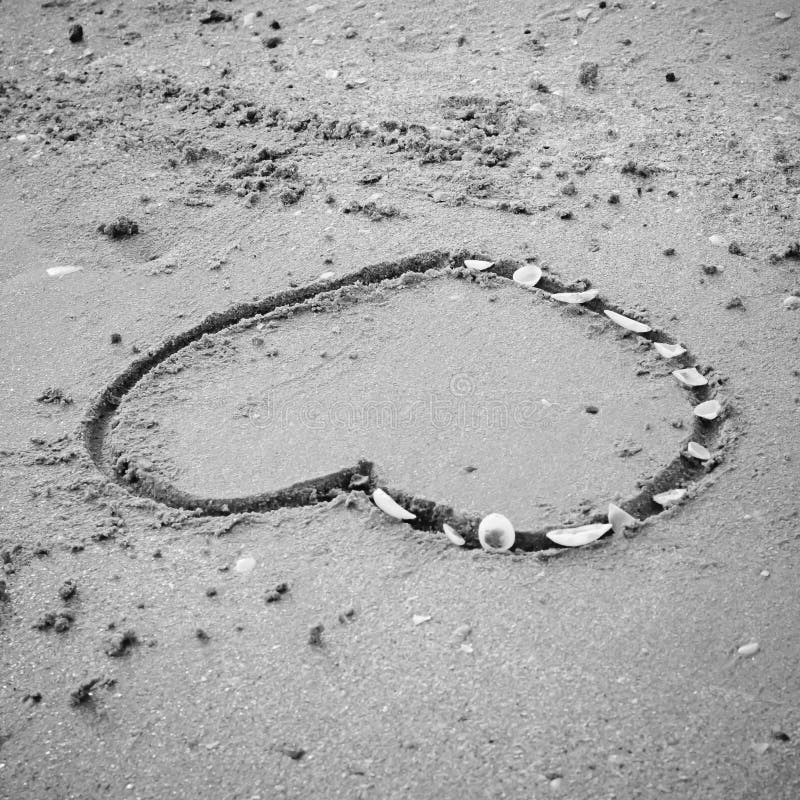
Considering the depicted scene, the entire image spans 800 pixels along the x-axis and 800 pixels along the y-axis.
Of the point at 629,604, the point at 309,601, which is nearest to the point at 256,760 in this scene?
the point at 309,601

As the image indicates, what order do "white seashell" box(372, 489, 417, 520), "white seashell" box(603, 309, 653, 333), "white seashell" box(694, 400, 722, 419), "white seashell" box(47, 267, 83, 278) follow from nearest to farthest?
"white seashell" box(372, 489, 417, 520)
"white seashell" box(694, 400, 722, 419)
"white seashell" box(603, 309, 653, 333)
"white seashell" box(47, 267, 83, 278)

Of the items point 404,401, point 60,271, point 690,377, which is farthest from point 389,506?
point 60,271

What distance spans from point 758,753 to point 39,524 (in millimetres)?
1711

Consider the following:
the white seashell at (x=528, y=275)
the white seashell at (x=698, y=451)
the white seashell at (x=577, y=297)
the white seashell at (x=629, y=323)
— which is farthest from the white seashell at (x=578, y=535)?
the white seashell at (x=528, y=275)

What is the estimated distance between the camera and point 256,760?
1.86 m

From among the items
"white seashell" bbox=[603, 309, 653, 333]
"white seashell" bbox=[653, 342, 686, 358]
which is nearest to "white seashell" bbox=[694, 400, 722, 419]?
"white seashell" bbox=[653, 342, 686, 358]

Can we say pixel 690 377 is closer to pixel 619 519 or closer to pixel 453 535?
pixel 619 519

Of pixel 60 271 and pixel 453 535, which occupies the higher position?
pixel 60 271

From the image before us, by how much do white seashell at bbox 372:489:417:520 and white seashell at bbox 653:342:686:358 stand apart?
896mm

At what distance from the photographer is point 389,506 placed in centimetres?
235

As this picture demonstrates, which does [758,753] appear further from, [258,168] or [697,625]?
[258,168]

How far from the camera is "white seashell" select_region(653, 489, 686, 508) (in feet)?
7.54

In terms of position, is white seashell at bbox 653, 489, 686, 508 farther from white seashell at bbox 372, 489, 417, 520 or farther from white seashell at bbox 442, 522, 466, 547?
white seashell at bbox 372, 489, 417, 520

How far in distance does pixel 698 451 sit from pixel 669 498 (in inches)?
7.2
